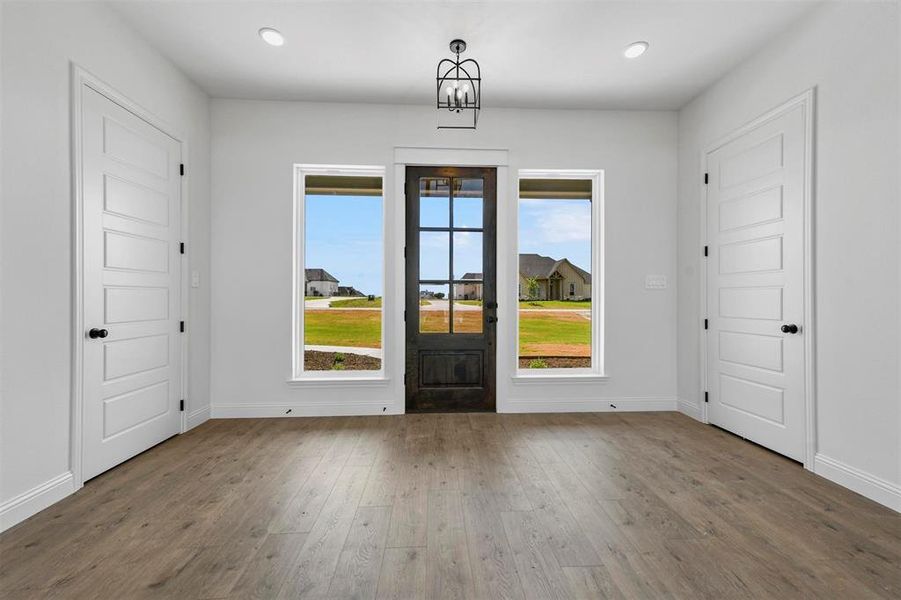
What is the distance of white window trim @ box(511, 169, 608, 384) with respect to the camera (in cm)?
394

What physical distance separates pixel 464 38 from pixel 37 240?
278 cm

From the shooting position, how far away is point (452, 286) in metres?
3.96

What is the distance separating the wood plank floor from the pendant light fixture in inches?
92.1

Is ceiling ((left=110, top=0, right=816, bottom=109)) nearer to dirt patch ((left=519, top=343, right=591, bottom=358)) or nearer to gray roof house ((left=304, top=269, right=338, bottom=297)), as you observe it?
gray roof house ((left=304, top=269, right=338, bottom=297))

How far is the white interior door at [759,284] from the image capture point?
2758 millimetres

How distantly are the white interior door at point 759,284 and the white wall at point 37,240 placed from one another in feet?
→ 14.4

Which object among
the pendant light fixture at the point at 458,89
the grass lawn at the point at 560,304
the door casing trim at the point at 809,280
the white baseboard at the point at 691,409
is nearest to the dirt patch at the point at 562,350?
the grass lawn at the point at 560,304

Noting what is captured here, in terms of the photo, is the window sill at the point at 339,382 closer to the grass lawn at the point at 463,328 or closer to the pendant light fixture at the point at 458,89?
the grass lawn at the point at 463,328

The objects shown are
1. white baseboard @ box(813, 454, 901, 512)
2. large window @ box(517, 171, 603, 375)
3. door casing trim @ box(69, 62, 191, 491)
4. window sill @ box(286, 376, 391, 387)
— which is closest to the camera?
white baseboard @ box(813, 454, 901, 512)

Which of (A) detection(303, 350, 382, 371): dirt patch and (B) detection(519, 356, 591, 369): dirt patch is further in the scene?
(B) detection(519, 356, 591, 369): dirt patch

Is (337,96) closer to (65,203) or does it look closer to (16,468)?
(65,203)

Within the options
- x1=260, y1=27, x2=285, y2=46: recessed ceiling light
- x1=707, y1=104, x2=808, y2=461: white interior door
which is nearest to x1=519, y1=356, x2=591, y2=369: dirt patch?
x1=707, y1=104, x2=808, y2=461: white interior door

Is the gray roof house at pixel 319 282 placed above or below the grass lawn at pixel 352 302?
above

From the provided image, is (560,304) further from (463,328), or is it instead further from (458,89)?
(458,89)
